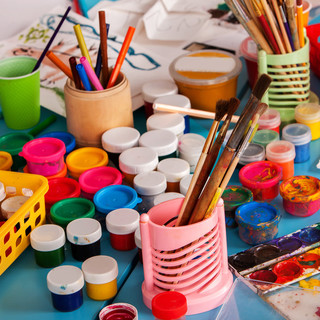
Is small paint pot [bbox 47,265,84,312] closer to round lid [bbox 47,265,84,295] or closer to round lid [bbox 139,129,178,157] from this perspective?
round lid [bbox 47,265,84,295]

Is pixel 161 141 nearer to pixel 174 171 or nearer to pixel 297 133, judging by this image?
pixel 174 171

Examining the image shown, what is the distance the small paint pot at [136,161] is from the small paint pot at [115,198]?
0.04 m

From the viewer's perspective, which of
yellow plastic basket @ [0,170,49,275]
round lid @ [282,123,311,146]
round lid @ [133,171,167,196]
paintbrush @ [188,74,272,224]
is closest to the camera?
paintbrush @ [188,74,272,224]

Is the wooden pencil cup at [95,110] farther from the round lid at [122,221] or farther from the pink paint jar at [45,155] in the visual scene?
the round lid at [122,221]

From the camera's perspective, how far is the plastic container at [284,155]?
38.4 inches

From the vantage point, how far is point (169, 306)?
27.7 inches

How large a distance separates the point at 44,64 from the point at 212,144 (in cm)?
63

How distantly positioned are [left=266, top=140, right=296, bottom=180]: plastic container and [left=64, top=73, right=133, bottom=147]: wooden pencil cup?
0.86 ft

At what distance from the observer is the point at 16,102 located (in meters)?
1.12

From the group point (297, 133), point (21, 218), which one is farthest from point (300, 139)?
point (21, 218)

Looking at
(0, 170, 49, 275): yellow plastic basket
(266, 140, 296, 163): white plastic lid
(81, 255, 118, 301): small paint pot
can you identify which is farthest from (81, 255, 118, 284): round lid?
(266, 140, 296, 163): white plastic lid

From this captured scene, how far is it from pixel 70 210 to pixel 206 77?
1.29 ft

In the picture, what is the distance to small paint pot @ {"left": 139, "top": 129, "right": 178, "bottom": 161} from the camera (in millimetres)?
986

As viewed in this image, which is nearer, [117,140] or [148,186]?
[148,186]
